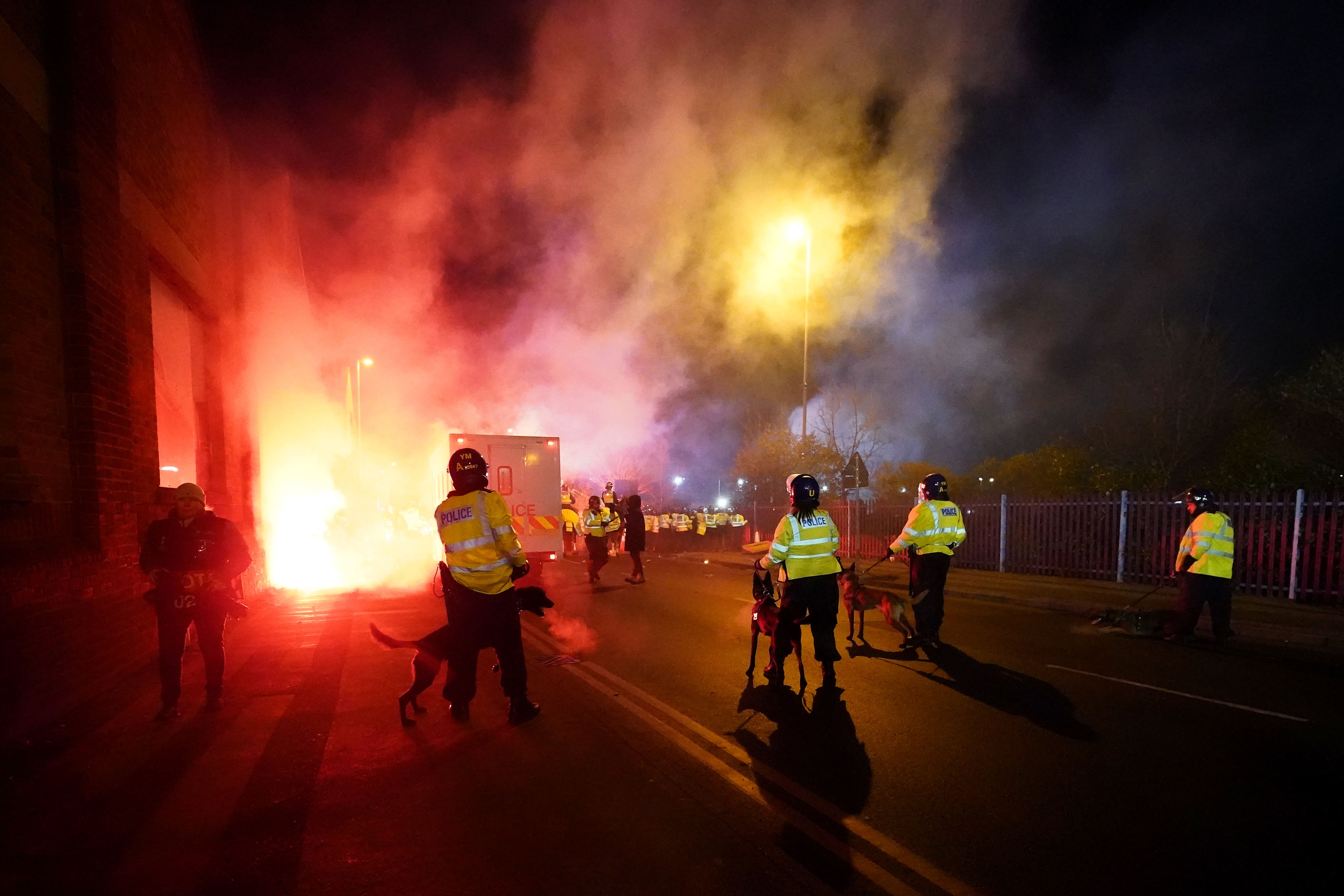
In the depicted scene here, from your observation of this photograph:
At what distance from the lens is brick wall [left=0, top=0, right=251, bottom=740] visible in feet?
16.4

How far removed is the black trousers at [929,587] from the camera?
6.64 metres

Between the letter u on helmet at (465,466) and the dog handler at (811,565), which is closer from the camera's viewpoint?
the letter u on helmet at (465,466)

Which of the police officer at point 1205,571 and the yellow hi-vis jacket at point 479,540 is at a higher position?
the yellow hi-vis jacket at point 479,540

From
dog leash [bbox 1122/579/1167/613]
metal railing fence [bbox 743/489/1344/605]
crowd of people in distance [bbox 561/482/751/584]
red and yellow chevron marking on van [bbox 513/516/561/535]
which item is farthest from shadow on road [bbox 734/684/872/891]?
metal railing fence [bbox 743/489/1344/605]

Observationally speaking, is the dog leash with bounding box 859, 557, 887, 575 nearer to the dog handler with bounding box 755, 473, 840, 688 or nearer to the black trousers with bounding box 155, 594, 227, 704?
the dog handler with bounding box 755, 473, 840, 688

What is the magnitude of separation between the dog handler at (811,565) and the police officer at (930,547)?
159 cm

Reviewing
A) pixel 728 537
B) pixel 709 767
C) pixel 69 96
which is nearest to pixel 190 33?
pixel 69 96

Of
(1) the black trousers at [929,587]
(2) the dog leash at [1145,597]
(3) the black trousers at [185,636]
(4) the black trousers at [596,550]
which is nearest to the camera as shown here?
(3) the black trousers at [185,636]

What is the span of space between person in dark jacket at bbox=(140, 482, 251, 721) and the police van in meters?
6.42

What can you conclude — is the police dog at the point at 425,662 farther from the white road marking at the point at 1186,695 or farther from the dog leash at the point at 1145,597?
the dog leash at the point at 1145,597

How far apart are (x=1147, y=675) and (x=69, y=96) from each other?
10563 millimetres

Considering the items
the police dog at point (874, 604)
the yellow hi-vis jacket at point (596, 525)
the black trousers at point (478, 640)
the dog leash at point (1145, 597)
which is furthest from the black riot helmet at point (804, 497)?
the yellow hi-vis jacket at point (596, 525)

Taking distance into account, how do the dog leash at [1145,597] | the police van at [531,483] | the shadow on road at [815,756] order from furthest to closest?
the police van at [531,483] → the dog leash at [1145,597] → the shadow on road at [815,756]

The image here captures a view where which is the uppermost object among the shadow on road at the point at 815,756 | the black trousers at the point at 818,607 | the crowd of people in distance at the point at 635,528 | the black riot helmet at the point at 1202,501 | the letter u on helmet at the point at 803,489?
the letter u on helmet at the point at 803,489
